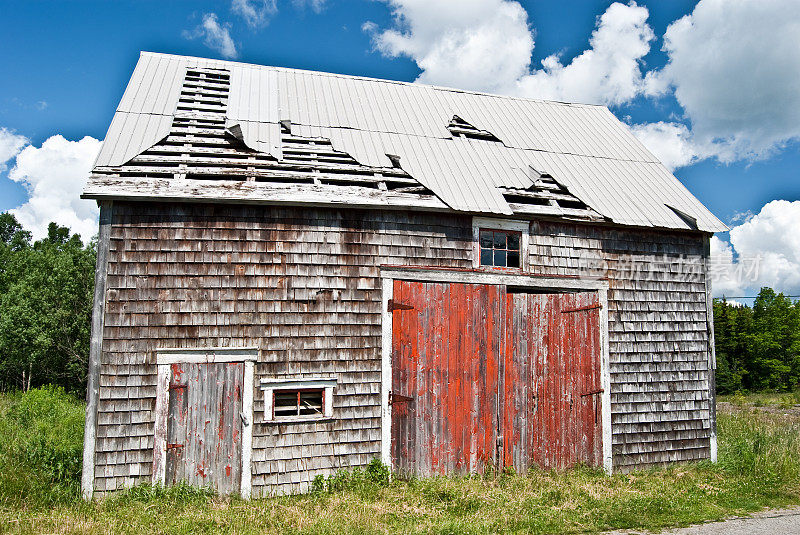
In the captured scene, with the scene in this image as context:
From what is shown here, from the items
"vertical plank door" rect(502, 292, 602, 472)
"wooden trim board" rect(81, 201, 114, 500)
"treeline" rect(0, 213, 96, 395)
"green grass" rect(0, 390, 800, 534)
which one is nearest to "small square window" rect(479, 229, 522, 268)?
"vertical plank door" rect(502, 292, 602, 472)

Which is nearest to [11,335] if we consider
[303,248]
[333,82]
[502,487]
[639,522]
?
[333,82]

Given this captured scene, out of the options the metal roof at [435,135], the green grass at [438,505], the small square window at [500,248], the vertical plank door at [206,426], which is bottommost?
the green grass at [438,505]

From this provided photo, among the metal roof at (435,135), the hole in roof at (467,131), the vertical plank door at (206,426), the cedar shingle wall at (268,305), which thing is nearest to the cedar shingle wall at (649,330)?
the cedar shingle wall at (268,305)

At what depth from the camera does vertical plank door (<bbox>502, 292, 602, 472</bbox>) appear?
27.1 feet

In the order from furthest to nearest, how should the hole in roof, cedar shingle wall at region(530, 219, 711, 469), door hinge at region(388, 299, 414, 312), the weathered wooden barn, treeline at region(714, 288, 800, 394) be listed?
treeline at region(714, 288, 800, 394) → the hole in roof → cedar shingle wall at region(530, 219, 711, 469) → door hinge at region(388, 299, 414, 312) → the weathered wooden barn

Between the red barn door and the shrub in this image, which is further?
the red barn door

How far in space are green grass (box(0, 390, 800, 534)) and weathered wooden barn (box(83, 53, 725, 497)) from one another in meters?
0.33

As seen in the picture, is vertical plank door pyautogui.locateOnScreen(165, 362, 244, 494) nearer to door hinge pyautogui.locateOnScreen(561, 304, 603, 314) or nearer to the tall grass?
the tall grass

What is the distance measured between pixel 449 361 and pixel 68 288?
25320mm

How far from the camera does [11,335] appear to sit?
25.8 metres

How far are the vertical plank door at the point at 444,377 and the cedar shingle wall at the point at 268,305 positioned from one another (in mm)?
371

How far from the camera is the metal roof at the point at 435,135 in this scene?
869 centimetres

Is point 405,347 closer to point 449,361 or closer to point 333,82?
point 449,361

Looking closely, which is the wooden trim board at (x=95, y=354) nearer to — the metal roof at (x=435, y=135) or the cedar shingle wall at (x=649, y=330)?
the metal roof at (x=435, y=135)
